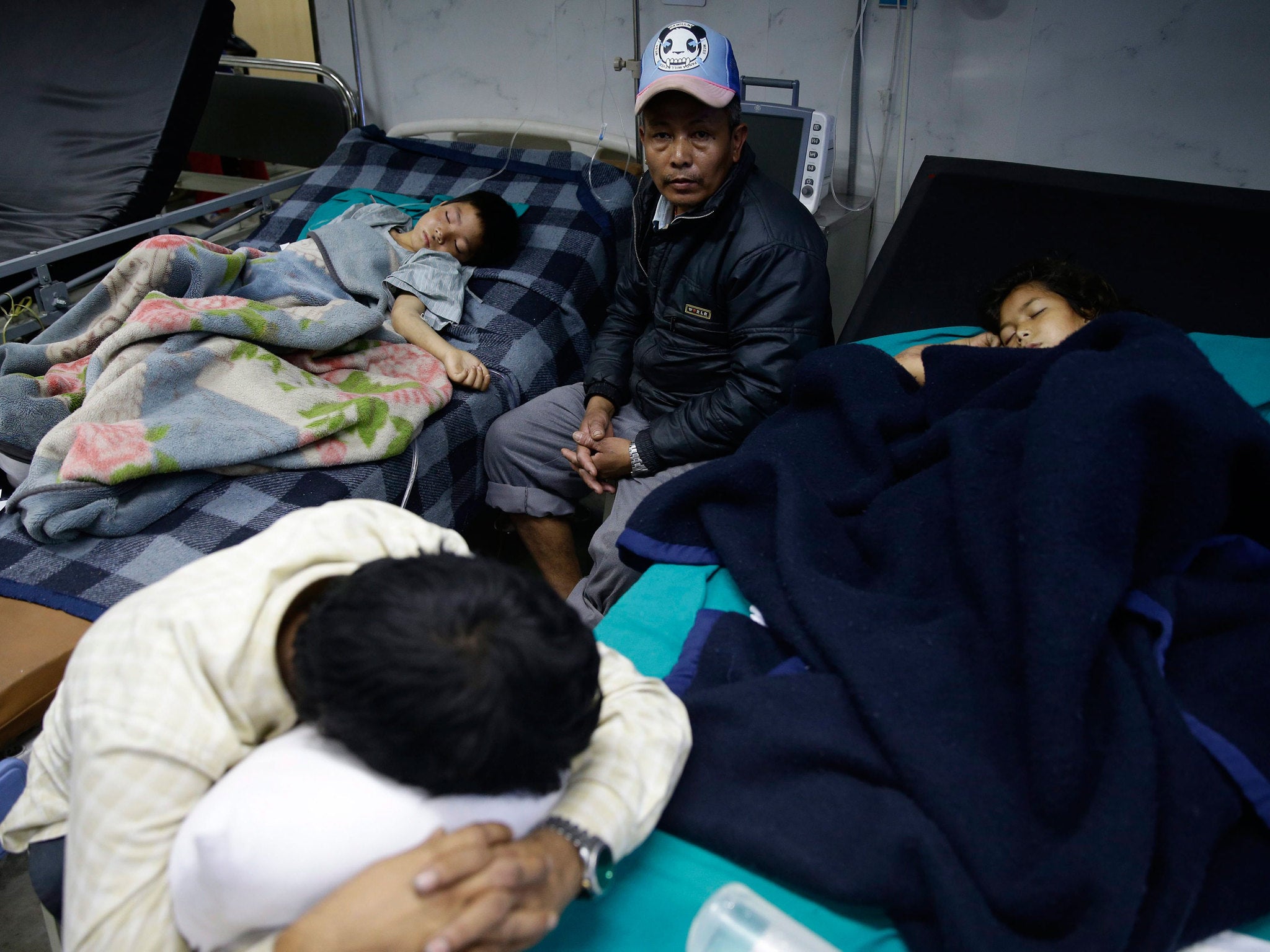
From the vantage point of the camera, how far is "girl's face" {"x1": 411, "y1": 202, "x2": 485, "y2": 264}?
2.38m

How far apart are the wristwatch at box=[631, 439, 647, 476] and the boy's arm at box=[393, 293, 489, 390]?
1.39 ft

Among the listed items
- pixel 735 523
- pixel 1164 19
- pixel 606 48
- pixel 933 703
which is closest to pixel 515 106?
pixel 606 48

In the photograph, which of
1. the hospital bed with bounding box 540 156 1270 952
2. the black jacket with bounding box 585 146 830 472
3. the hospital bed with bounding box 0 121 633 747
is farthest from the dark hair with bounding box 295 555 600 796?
the black jacket with bounding box 585 146 830 472

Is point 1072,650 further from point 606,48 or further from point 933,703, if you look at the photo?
point 606,48

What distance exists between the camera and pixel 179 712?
0.77 metres

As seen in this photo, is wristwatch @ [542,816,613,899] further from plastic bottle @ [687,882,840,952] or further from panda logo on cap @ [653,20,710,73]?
panda logo on cap @ [653,20,710,73]

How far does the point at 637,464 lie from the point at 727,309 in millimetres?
356

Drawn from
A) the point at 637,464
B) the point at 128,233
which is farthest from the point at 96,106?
the point at 637,464

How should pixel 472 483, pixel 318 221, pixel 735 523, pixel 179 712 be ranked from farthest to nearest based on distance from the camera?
pixel 318 221 < pixel 472 483 < pixel 735 523 < pixel 179 712

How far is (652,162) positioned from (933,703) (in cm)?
117

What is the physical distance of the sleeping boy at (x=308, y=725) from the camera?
672mm

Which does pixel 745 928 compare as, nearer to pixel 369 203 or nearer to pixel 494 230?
pixel 494 230

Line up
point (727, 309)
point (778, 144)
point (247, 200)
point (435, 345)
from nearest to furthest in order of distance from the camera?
point (727, 309) < point (435, 345) < point (778, 144) < point (247, 200)

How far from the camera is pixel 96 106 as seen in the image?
2.89 m
